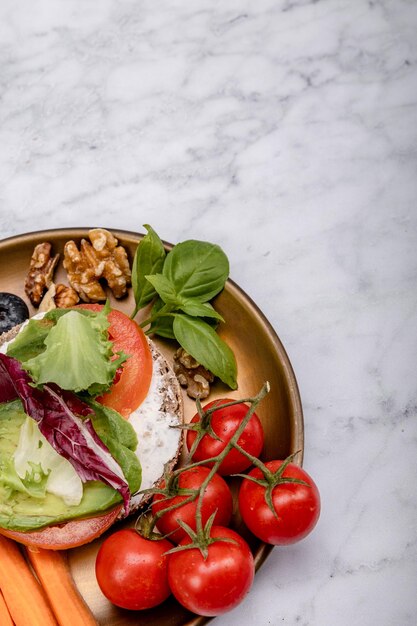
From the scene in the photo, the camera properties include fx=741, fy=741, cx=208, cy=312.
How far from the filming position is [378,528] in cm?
218

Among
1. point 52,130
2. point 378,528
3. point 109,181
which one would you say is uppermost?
point 52,130

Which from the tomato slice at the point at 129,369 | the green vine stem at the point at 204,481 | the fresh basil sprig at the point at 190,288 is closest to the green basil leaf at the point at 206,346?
the fresh basil sprig at the point at 190,288

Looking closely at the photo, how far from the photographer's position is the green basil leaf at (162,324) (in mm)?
2201

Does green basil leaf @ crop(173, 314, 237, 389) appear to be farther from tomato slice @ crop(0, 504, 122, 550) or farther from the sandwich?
tomato slice @ crop(0, 504, 122, 550)

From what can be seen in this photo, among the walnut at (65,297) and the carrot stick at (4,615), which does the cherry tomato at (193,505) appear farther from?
the walnut at (65,297)

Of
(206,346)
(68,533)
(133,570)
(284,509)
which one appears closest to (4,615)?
(68,533)

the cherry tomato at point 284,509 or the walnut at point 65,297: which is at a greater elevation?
the walnut at point 65,297

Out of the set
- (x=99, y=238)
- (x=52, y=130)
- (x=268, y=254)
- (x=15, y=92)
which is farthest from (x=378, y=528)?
(x=15, y=92)

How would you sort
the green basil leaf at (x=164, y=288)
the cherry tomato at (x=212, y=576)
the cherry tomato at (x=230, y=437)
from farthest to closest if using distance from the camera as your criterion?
the green basil leaf at (x=164, y=288)
the cherry tomato at (x=230, y=437)
the cherry tomato at (x=212, y=576)

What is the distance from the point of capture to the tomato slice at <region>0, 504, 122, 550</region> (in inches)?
74.1

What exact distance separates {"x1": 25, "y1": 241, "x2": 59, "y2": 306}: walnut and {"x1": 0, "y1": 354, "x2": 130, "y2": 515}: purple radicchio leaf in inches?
16.7

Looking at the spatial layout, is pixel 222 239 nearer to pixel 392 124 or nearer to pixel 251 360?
pixel 251 360

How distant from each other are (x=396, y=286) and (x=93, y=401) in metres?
1.10

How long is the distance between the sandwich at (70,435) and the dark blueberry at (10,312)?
253mm
